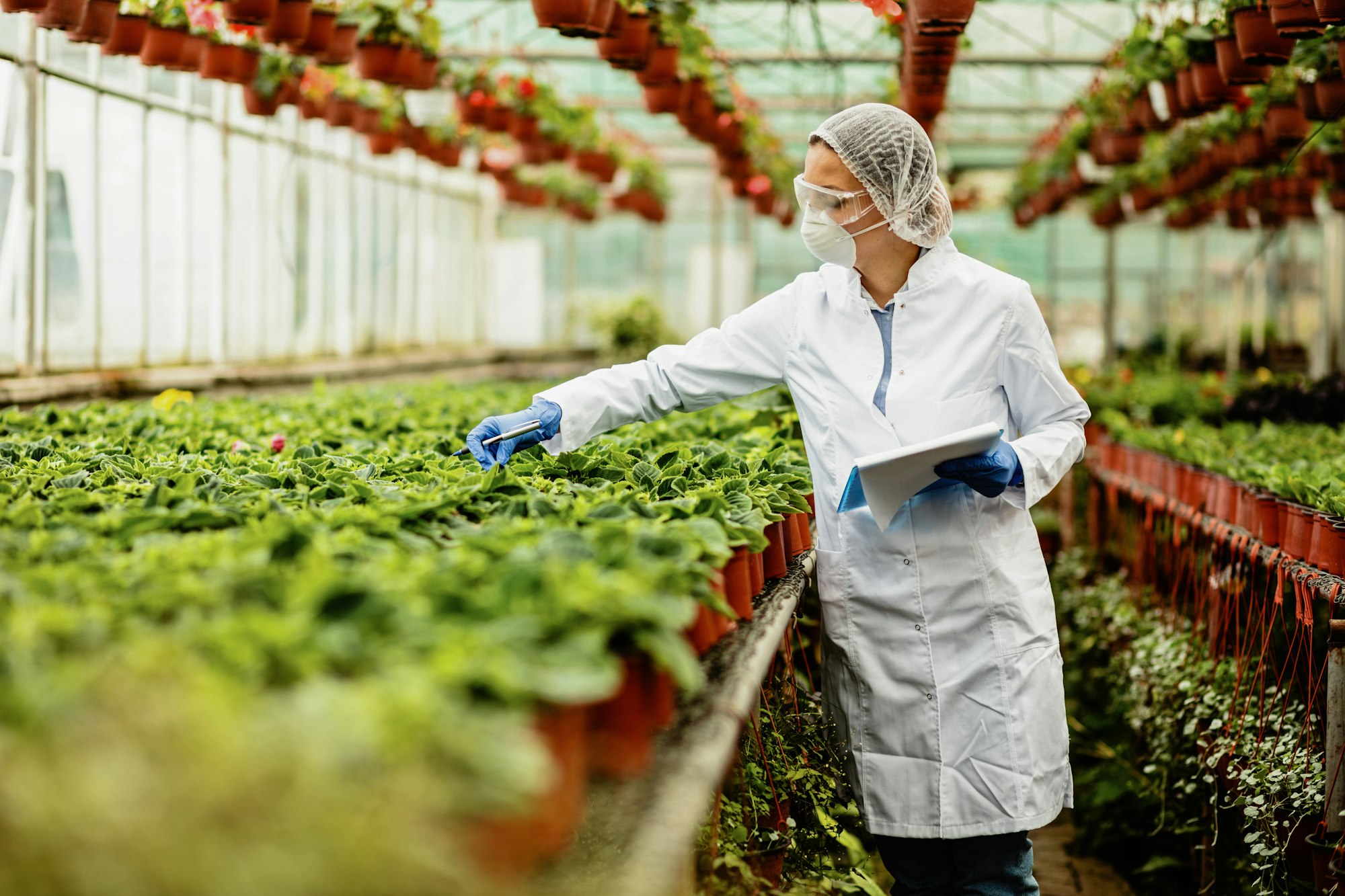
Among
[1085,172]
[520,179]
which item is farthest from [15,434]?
[520,179]

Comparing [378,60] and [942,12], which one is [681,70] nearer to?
[378,60]

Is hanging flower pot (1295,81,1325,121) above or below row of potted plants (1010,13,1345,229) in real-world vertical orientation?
below

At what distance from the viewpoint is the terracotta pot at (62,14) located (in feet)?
12.4

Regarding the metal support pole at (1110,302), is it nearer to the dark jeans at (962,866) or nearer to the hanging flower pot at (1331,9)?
the hanging flower pot at (1331,9)

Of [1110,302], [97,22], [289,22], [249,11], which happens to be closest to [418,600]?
[249,11]

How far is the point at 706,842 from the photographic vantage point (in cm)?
205

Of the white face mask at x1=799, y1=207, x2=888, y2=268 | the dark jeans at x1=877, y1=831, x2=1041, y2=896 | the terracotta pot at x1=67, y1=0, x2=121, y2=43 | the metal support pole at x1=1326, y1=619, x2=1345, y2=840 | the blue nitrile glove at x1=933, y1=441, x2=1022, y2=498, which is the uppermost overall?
the terracotta pot at x1=67, y1=0, x2=121, y2=43

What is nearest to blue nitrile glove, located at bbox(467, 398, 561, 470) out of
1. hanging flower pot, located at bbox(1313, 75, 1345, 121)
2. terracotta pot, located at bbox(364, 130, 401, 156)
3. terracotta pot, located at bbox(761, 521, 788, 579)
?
terracotta pot, located at bbox(761, 521, 788, 579)

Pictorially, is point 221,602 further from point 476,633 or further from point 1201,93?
point 1201,93

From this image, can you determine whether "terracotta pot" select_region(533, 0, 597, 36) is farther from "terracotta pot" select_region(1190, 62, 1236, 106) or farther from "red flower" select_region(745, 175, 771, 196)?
"red flower" select_region(745, 175, 771, 196)

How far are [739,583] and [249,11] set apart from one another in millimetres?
3196

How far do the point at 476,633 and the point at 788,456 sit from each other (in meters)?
1.85

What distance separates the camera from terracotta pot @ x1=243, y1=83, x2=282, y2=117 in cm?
614

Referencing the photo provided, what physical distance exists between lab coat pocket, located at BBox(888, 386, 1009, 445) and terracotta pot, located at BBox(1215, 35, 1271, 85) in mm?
2890
